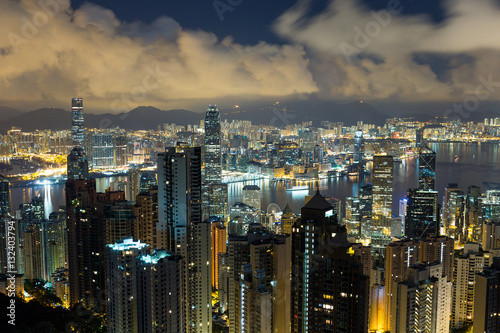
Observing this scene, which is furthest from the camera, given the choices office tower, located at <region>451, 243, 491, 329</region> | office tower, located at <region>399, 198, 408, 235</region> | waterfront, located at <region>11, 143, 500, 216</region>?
waterfront, located at <region>11, 143, 500, 216</region>

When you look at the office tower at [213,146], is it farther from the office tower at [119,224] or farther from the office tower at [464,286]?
the office tower at [464,286]

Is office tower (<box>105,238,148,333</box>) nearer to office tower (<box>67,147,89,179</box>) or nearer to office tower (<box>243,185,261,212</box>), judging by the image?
office tower (<box>243,185,261,212</box>)

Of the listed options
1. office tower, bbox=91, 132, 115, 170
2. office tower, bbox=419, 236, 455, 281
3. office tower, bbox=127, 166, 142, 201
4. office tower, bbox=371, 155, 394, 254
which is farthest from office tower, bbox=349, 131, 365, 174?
office tower, bbox=419, 236, 455, 281

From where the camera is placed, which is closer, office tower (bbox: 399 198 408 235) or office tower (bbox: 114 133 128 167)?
office tower (bbox: 399 198 408 235)

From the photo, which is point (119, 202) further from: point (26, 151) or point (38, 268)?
point (26, 151)

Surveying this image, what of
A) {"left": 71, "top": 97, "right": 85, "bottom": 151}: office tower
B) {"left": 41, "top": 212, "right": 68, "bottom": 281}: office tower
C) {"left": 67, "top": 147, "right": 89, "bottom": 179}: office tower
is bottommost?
{"left": 41, "top": 212, "right": 68, "bottom": 281}: office tower

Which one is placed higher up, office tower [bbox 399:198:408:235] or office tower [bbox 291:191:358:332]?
office tower [bbox 291:191:358:332]

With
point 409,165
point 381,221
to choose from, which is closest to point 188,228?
point 381,221
